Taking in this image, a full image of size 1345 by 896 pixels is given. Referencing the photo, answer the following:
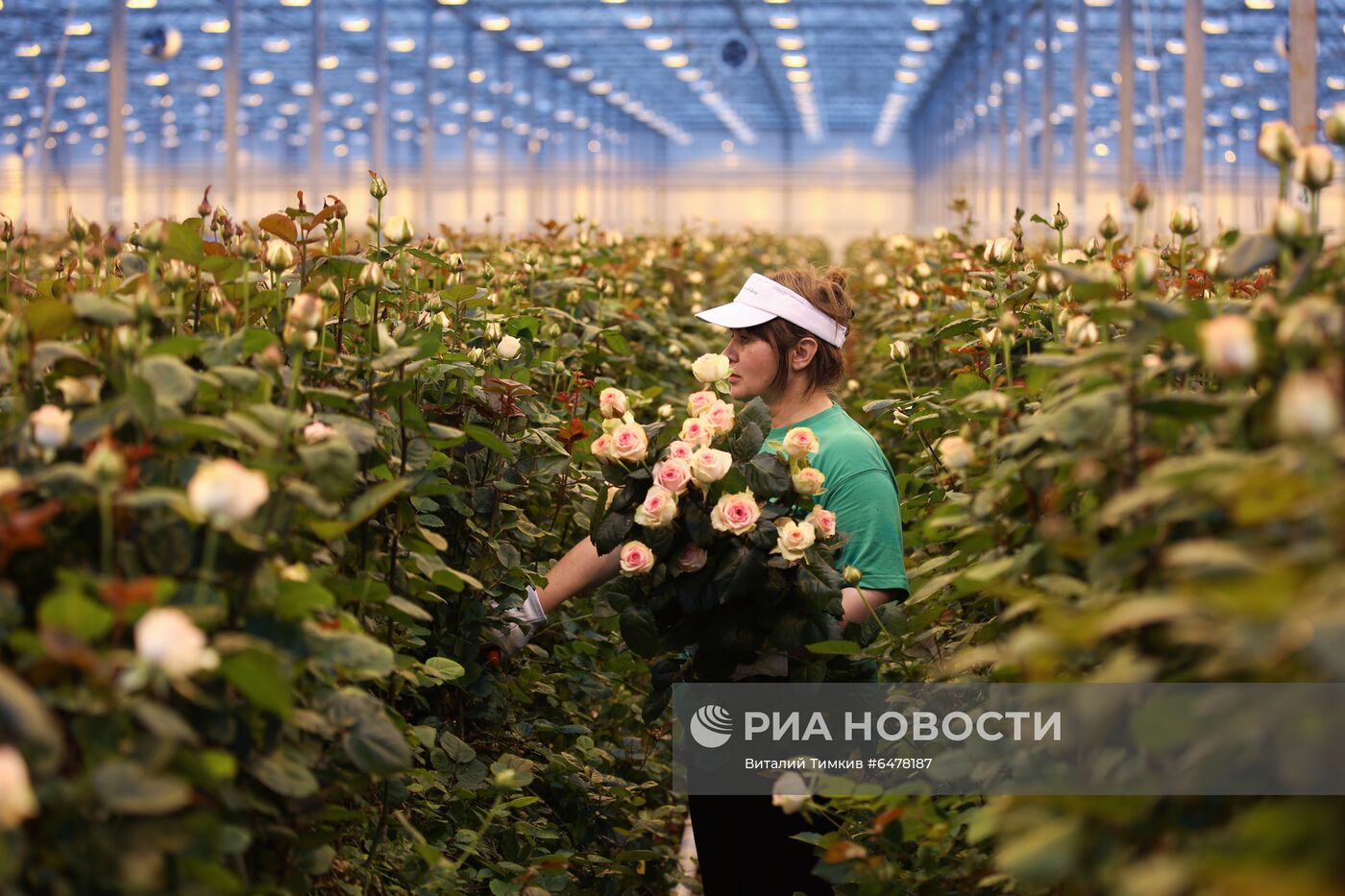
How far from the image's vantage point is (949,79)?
28.7 meters

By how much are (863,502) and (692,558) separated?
48 centimetres

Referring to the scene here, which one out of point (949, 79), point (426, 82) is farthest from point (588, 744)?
point (949, 79)

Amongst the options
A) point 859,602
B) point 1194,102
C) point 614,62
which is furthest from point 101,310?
point 614,62

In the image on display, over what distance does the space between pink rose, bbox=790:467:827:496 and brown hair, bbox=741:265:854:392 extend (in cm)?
60

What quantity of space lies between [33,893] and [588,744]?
223cm

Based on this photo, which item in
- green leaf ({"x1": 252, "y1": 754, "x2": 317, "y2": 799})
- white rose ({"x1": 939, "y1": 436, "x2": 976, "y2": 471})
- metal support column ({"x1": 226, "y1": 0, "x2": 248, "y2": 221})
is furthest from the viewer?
metal support column ({"x1": 226, "y1": 0, "x2": 248, "y2": 221})

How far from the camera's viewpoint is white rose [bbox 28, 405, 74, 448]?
1277 mm

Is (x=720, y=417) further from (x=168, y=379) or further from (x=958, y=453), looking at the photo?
(x=168, y=379)

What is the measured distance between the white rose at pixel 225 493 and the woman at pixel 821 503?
137 centimetres

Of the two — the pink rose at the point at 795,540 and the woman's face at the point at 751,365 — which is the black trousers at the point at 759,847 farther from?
the woman's face at the point at 751,365

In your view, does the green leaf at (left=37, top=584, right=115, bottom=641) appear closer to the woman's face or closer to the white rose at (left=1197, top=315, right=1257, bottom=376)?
the white rose at (left=1197, top=315, right=1257, bottom=376)

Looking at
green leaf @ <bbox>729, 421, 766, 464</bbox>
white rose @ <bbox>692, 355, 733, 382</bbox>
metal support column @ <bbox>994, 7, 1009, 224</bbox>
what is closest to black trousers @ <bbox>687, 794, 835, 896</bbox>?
green leaf @ <bbox>729, 421, 766, 464</bbox>

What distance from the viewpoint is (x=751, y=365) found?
113 inches

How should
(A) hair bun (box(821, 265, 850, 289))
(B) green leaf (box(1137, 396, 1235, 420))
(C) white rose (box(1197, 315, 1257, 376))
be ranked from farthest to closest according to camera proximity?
(A) hair bun (box(821, 265, 850, 289)) < (B) green leaf (box(1137, 396, 1235, 420)) < (C) white rose (box(1197, 315, 1257, 376))
